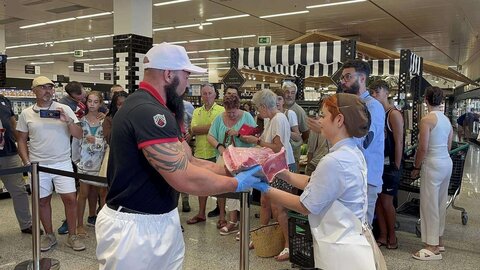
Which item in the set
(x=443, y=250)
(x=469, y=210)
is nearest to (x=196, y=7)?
(x=469, y=210)

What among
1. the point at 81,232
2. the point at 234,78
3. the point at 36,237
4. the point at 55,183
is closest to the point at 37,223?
the point at 36,237

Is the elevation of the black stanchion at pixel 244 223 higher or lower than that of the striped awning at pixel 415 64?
lower

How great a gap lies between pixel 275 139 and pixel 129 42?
5385 mm

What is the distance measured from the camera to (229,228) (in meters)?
4.72

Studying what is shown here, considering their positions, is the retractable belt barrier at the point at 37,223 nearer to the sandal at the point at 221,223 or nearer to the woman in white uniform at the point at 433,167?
the sandal at the point at 221,223

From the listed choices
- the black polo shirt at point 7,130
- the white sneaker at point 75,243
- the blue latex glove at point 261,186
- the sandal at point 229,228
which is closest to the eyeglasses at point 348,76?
the blue latex glove at point 261,186

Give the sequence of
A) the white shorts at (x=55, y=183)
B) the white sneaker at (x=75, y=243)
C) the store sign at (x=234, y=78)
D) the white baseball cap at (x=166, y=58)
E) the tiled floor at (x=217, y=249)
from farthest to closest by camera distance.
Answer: the store sign at (x=234, y=78) → the white sneaker at (x=75, y=243) → the white shorts at (x=55, y=183) → the tiled floor at (x=217, y=249) → the white baseball cap at (x=166, y=58)

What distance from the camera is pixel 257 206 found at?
599 centimetres

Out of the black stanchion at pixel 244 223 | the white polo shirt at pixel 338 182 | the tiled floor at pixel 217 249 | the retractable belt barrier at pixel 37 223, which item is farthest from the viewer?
the tiled floor at pixel 217 249

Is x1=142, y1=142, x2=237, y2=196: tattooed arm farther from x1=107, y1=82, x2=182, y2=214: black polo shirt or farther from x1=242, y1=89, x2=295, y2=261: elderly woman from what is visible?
x1=242, y1=89, x2=295, y2=261: elderly woman

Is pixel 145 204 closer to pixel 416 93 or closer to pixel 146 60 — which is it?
pixel 146 60

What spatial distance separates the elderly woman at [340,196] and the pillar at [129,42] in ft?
22.2

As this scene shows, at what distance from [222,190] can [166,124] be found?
0.36m

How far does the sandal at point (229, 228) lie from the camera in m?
4.68
